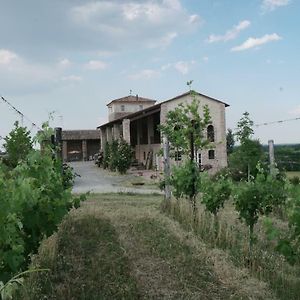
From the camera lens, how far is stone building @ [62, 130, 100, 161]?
53.7 meters

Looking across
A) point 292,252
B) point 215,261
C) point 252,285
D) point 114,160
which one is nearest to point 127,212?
point 215,261

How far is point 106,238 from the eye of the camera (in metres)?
7.58

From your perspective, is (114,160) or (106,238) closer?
(106,238)

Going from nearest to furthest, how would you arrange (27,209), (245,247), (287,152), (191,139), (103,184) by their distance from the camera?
(27,209), (245,247), (191,139), (287,152), (103,184)

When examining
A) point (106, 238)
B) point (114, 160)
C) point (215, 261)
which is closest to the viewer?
point (215, 261)

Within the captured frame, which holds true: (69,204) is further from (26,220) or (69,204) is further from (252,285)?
(252,285)

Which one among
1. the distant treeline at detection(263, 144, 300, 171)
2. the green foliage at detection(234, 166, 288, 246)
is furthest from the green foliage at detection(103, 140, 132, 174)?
the green foliage at detection(234, 166, 288, 246)

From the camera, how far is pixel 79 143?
55500 millimetres

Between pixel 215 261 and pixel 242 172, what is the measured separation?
1414cm

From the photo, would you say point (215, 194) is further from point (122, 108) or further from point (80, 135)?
point (80, 135)

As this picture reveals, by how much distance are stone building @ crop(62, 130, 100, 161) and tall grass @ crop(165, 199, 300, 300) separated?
4461 cm

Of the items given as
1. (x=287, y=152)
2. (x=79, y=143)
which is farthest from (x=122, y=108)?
(x=287, y=152)

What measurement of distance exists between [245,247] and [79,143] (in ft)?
164

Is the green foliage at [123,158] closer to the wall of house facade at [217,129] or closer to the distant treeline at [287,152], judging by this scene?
the wall of house facade at [217,129]
